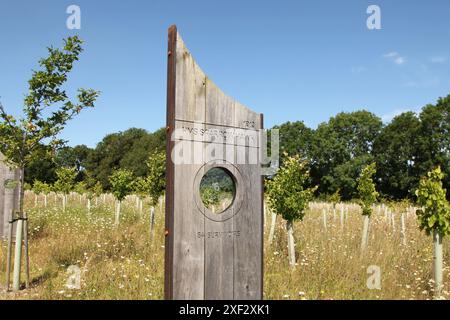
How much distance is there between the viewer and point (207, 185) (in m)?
4.72

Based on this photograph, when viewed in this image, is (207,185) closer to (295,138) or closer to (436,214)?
(436,214)

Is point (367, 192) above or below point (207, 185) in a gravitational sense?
above

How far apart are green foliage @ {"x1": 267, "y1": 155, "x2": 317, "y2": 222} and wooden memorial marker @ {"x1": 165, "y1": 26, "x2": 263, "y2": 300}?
3699 millimetres

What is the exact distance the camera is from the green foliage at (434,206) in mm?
6418

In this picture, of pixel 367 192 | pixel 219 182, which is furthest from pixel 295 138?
pixel 219 182

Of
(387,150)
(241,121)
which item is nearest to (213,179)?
(241,121)

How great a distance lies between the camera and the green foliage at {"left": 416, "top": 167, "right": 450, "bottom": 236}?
642 cm

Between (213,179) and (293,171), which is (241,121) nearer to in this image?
(213,179)

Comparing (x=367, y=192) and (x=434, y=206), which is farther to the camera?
(x=367, y=192)

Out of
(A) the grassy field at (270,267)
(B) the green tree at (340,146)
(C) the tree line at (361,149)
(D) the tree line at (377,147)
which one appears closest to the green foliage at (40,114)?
(A) the grassy field at (270,267)

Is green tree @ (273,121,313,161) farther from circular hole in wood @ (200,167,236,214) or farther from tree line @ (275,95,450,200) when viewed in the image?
circular hole in wood @ (200,167,236,214)

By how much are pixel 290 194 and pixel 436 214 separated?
2950 millimetres

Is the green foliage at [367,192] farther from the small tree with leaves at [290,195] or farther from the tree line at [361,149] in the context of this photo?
the tree line at [361,149]

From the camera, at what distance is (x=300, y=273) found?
6695 mm
